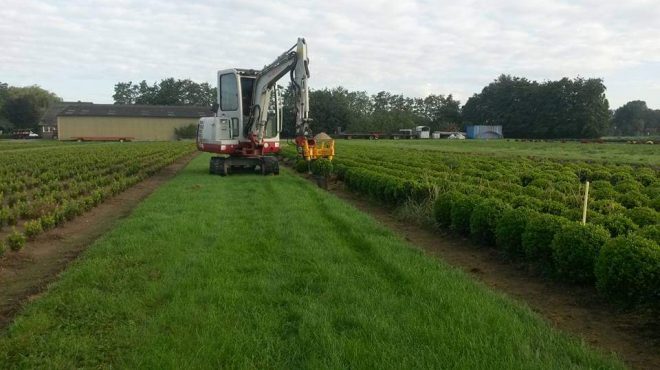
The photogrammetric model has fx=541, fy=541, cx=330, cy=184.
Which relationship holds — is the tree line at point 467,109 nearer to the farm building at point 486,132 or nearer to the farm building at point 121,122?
the farm building at point 486,132

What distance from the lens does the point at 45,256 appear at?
9.33m

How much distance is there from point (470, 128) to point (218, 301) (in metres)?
115

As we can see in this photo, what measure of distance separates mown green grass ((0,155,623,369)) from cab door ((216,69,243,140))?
12985 millimetres

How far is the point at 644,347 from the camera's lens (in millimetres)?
5340

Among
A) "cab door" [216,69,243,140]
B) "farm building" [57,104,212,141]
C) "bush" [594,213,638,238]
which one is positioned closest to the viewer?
"bush" [594,213,638,238]

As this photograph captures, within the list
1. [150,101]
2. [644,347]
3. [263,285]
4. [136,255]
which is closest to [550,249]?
[644,347]

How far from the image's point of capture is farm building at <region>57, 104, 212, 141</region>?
9319cm

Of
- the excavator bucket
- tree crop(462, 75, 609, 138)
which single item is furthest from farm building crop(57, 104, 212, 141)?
the excavator bucket

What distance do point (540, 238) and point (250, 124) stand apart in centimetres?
1630

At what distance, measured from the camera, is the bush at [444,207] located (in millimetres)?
10844

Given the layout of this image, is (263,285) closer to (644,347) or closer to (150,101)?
(644,347)

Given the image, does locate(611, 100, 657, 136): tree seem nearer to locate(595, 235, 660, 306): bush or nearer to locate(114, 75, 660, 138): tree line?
locate(114, 75, 660, 138): tree line

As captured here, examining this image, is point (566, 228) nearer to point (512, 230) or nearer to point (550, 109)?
point (512, 230)

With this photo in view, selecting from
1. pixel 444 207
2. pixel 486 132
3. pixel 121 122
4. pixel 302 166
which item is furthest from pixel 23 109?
pixel 444 207
